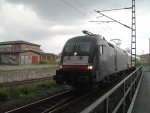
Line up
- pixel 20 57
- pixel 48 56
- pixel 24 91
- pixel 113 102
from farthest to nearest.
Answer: pixel 48 56, pixel 20 57, pixel 24 91, pixel 113 102

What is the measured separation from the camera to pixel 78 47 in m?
15.1

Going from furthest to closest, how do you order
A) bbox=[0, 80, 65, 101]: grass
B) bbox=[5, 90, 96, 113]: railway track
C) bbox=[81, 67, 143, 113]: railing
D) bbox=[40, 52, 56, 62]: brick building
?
bbox=[40, 52, 56, 62]: brick building < bbox=[0, 80, 65, 101]: grass < bbox=[5, 90, 96, 113]: railway track < bbox=[81, 67, 143, 113]: railing

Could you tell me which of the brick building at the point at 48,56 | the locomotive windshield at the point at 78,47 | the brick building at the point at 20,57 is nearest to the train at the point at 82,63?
the locomotive windshield at the point at 78,47

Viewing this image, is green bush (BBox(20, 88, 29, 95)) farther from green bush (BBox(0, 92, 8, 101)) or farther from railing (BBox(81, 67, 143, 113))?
railing (BBox(81, 67, 143, 113))

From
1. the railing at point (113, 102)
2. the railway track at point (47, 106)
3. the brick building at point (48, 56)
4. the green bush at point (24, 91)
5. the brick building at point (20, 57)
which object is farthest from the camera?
the brick building at point (48, 56)

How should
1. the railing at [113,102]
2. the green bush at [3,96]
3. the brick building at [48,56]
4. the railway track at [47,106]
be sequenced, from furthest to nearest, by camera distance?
the brick building at [48,56], the green bush at [3,96], the railway track at [47,106], the railing at [113,102]

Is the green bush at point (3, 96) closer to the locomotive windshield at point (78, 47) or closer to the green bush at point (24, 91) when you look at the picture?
the green bush at point (24, 91)

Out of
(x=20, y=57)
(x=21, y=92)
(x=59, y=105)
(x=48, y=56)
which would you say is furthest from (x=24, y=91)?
(x=48, y=56)

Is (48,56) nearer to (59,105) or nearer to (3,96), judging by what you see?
(3,96)

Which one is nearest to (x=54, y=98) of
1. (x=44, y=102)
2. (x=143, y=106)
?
(x=44, y=102)

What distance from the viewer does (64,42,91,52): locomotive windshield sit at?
14945mm

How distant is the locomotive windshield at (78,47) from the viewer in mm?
14945

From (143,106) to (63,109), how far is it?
291cm

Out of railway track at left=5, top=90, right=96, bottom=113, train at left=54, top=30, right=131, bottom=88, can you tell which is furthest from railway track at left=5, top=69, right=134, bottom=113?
train at left=54, top=30, right=131, bottom=88
